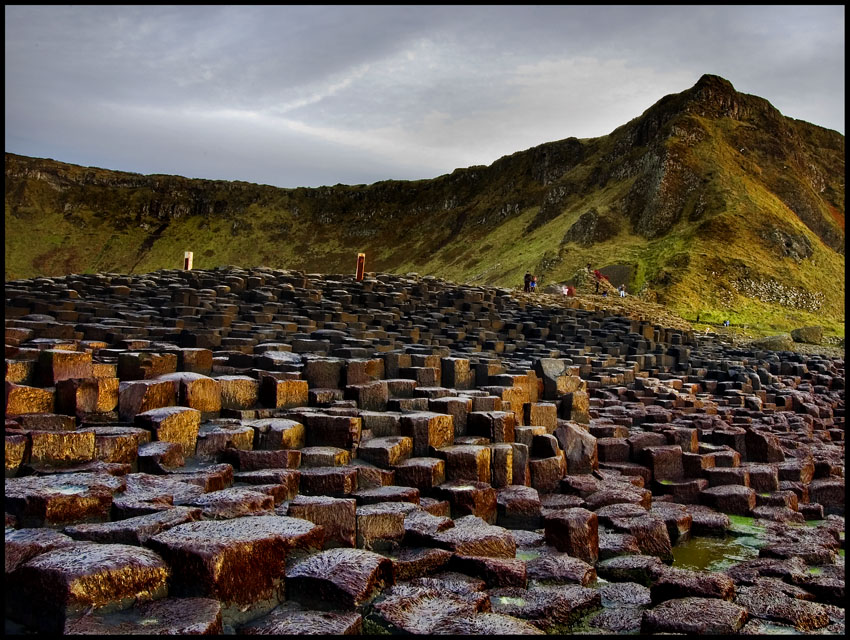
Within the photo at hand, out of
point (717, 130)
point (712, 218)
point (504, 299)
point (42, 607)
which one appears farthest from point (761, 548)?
point (717, 130)

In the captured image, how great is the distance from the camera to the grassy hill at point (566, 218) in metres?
44.9

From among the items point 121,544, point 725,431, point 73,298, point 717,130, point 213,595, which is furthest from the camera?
point 717,130

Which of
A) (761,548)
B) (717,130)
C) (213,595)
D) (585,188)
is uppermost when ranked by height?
(717,130)

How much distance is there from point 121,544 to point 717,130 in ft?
225

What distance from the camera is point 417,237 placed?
9544 cm

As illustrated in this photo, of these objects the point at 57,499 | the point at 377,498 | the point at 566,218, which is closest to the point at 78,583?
the point at 57,499

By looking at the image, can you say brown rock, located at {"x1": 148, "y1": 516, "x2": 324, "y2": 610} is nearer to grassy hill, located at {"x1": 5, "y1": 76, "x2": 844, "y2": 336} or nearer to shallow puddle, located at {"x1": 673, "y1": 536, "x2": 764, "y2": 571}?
shallow puddle, located at {"x1": 673, "y1": 536, "x2": 764, "y2": 571}

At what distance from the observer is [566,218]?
222ft

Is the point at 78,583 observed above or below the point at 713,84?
below

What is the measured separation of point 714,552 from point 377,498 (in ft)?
10.8

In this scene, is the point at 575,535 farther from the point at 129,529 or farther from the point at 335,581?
the point at 129,529

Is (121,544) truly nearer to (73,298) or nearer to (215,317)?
(215,317)

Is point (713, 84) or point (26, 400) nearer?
point (26, 400)

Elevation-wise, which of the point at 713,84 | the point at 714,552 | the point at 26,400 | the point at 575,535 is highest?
the point at 713,84
